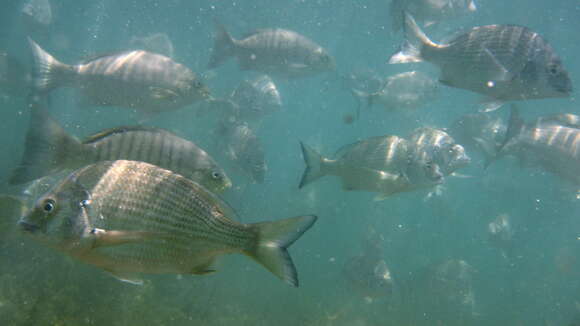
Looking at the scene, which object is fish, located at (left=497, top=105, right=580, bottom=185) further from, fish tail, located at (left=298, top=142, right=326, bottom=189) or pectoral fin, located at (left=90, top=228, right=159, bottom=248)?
pectoral fin, located at (left=90, top=228, right=159, bottom=248)

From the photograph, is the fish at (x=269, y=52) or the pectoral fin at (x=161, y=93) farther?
the fish at (x=269, y=52)

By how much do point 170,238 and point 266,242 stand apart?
0.65m

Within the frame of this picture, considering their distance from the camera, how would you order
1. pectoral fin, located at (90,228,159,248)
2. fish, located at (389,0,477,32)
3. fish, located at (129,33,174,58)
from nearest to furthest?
pectoral fin, located at (90,228,159,248), fish, located at (389,0,477,32), fish, located at (129,33,174,58)

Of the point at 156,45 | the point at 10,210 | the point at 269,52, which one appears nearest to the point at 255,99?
the point at 269,52

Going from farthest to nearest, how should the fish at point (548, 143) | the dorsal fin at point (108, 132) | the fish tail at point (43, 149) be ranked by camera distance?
the fish at point (548, 143), the dorsal fin at point (108, 132), the fish tail at point (43, 149)

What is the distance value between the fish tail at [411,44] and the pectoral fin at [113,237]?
4.24 metres

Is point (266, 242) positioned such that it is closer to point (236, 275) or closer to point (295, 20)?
point (236, 275)

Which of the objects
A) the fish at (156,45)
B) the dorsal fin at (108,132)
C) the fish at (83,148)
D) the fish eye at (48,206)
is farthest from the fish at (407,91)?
the fish eye at (48,206)

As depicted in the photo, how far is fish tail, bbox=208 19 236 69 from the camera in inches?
322

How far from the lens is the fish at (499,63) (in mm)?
4043

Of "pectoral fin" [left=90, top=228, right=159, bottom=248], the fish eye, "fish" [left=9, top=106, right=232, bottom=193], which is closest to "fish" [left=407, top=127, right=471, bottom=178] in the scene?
"fish" [left=9, top=106, right=232, bottom=193]

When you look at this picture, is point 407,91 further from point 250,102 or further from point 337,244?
point 337,244

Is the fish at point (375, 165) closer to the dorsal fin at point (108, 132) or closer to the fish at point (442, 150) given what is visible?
the fish at point (442, 150)

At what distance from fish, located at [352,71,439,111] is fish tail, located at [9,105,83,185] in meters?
9.59
